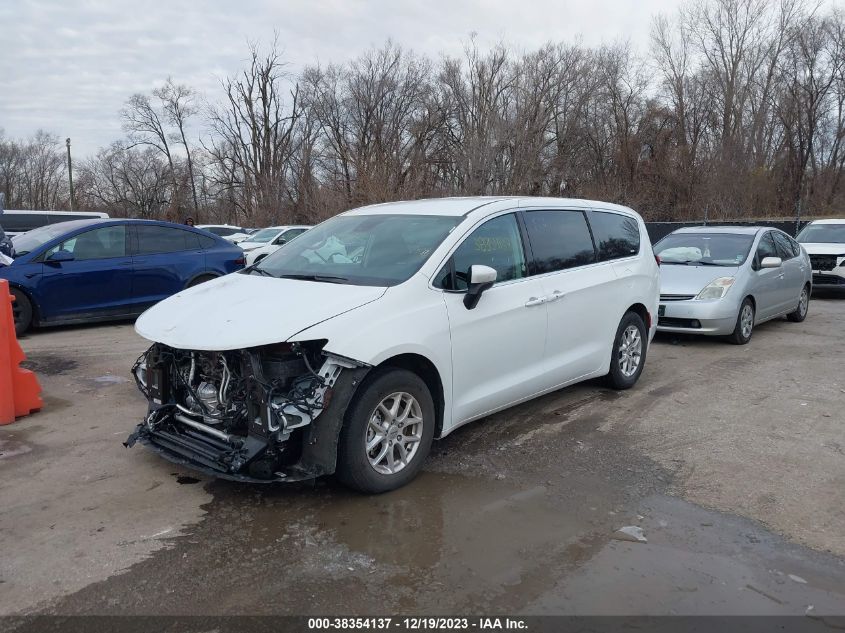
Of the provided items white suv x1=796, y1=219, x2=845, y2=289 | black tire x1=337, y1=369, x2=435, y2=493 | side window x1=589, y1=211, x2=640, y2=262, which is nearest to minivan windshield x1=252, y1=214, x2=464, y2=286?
black tire x1=337, y1=369, x2=435, y2=493

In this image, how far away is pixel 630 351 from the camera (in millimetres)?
6738

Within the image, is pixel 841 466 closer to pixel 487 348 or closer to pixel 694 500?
pixel 694 500

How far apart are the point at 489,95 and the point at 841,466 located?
33.6 meters

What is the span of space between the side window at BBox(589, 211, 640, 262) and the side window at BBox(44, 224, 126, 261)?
7039 millimetres

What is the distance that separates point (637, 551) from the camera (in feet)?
11.8

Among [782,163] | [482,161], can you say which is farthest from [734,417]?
[782,163]

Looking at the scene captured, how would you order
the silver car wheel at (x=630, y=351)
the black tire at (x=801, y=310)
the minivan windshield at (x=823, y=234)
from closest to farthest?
the silver car wheel at (x=630, y=351), the black tire at (x=801, y=310), the minivan windshield at (x=823, y=234)

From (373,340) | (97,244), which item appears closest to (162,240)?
(97,244)

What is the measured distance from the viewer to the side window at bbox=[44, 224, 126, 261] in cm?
957

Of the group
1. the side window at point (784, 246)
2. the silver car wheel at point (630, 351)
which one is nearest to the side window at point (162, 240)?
the silver car wheel at point (630, 351)

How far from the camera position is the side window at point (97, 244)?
957 centimetres

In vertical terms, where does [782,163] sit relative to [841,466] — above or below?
above

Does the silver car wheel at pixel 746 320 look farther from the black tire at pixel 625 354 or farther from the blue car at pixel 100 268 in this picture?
the blue car at pixel 100 268

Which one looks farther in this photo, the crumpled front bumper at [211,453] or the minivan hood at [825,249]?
the minivan hood at [825,249]
